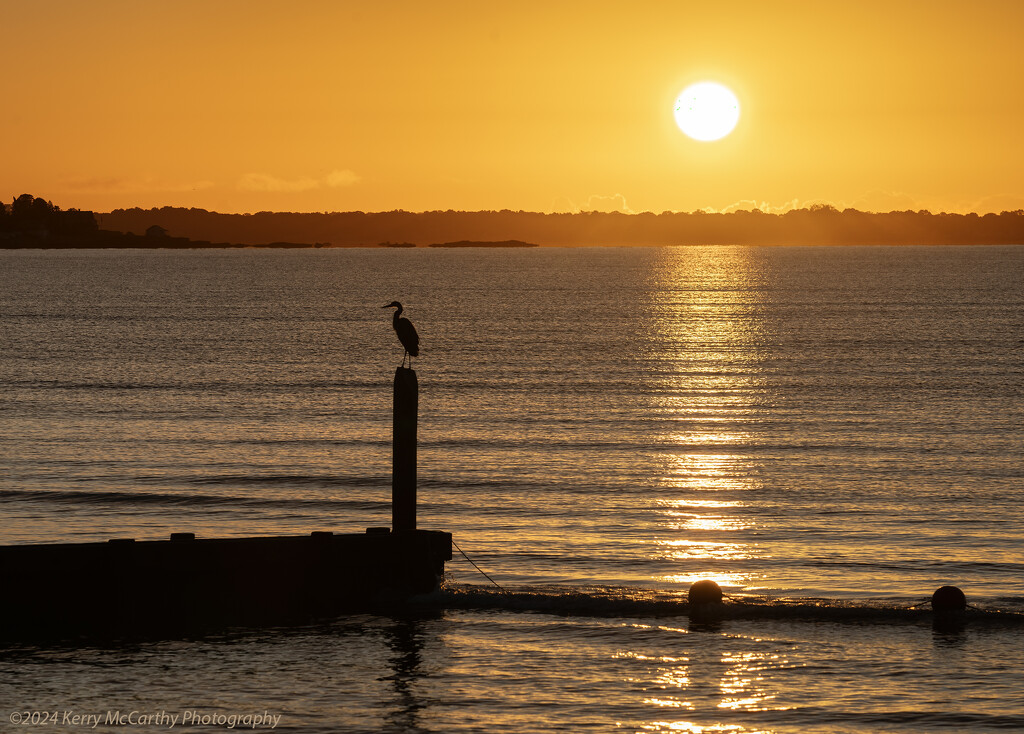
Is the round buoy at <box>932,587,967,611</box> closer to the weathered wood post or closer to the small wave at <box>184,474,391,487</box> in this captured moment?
the weathered wood post

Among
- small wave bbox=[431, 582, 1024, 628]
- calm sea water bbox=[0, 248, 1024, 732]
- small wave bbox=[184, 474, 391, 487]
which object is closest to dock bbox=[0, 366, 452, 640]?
calm sea water bbox=[0, 248, 1024, 732]

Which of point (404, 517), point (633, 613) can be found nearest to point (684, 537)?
point (633, 613)

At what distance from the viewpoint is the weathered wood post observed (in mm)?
21688

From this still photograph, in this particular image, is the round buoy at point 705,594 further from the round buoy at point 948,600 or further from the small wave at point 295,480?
the small wave at point 295,480

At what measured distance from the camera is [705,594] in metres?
21.5

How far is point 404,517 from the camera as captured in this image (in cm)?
2178

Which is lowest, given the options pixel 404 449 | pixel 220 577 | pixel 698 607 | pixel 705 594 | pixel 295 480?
pixel 698 607

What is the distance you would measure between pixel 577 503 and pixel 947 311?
119102 millimetres

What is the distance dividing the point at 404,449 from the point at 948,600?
9.41 meters

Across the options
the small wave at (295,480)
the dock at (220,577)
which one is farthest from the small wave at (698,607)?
Answer: the small wave at (295,480)

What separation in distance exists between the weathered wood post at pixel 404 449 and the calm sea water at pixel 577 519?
64.2 inches

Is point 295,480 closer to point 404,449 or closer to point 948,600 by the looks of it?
point 404,449

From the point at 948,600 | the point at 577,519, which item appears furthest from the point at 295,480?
the point at 948,600

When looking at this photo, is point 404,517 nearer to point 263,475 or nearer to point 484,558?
point 484,558
